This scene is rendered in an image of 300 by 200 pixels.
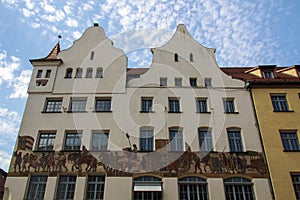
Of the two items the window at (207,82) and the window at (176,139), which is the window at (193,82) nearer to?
the window at (207,82)

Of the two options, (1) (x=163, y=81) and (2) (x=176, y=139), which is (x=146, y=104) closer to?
(1) (x=163, y=81)

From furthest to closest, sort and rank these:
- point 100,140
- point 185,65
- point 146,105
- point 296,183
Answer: point 185,65, point 146,105, point 100,140, point 296,183

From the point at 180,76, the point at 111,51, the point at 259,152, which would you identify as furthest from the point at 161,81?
the point at 259,152

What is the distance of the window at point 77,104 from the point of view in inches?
842

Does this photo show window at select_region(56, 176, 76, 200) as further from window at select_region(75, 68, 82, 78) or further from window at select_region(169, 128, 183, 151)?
window at select_region(75, 68, 82, 78)

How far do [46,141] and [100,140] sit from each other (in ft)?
11.9

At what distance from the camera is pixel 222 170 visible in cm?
1875

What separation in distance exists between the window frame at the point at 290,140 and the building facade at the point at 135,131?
1.60m

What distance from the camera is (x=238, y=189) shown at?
1830cm

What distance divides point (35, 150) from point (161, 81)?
33.0ft

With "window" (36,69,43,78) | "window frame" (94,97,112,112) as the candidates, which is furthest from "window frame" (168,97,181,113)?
"window" (36,69,43,78)

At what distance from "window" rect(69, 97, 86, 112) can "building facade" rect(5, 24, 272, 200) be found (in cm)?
7

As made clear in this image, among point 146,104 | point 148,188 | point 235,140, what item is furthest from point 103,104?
point 235,140

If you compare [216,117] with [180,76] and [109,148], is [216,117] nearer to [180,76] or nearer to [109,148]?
[180,76]
